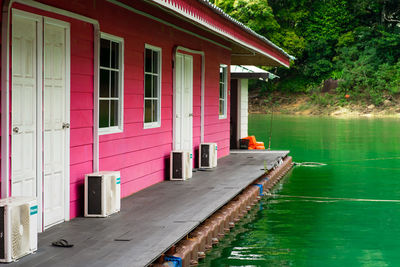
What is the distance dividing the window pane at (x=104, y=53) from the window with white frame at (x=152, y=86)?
55.4 inches

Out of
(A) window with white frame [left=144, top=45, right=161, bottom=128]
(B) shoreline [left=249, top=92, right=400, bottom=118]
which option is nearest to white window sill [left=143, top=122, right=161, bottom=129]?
(A) window with white frame [left=144, top=45, right=161, bottom=128]

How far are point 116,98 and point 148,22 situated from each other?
1.59 m

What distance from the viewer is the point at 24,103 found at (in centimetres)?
592

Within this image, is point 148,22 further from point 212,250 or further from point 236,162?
point 236,162

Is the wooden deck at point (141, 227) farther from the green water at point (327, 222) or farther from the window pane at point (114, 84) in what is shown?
the window pane at point (114, 84)

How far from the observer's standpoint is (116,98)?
821cm

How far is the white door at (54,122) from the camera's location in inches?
249

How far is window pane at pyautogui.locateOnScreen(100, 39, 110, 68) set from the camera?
25.4ft

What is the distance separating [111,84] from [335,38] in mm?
42375

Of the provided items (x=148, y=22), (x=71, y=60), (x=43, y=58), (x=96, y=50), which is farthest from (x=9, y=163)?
(x=148, y=22)

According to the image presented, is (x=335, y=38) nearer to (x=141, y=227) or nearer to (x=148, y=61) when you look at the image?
(x=148, y=61)

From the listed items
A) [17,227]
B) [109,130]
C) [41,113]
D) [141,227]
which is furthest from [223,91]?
[17,227]

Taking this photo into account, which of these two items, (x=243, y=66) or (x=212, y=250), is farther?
(x=243, y=66)

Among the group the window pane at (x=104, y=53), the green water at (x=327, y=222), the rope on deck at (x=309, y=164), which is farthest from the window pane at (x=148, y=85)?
the rope on deck at (x=309, y=164)
